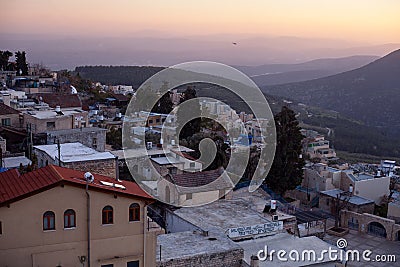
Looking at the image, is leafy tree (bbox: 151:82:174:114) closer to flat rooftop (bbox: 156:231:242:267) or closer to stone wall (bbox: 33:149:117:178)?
stone wall (bbox: 33:149:117:178)

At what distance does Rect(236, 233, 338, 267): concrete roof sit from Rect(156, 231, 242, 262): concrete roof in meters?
0.80

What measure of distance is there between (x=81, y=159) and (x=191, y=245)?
18.6 feet

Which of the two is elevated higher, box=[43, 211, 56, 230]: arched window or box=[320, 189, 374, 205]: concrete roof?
box=[43, 211, 56, 230]: arched window

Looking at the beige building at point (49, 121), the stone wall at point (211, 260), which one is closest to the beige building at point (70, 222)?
the stone wall at point (211, 260)

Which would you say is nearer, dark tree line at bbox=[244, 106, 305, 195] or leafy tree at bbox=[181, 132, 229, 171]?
leafy tree at bbox=[181, 132, 229, 171]

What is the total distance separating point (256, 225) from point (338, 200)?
Answer: 9.05 meters

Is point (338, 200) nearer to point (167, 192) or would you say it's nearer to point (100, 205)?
point (167, 192)

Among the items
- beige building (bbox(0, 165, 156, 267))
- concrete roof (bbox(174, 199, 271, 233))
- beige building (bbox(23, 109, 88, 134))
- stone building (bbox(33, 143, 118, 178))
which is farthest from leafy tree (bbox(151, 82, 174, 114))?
beige building (bbox(0, 165, 156, 267))

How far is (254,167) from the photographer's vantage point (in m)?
25.7

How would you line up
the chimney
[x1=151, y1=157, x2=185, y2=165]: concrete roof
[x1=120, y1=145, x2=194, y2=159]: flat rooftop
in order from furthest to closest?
[x1=120, y1=145, x2=194, y2=159]: flat rooftop < [x1=151, y1=157, x2=185, y2=165]: concrete roof < the chimney

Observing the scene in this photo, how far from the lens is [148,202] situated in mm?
10211

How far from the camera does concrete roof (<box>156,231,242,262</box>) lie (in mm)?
12066

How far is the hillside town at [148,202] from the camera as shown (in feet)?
30.9

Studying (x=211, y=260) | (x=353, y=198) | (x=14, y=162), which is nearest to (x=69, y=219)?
(x=211, y=260)
